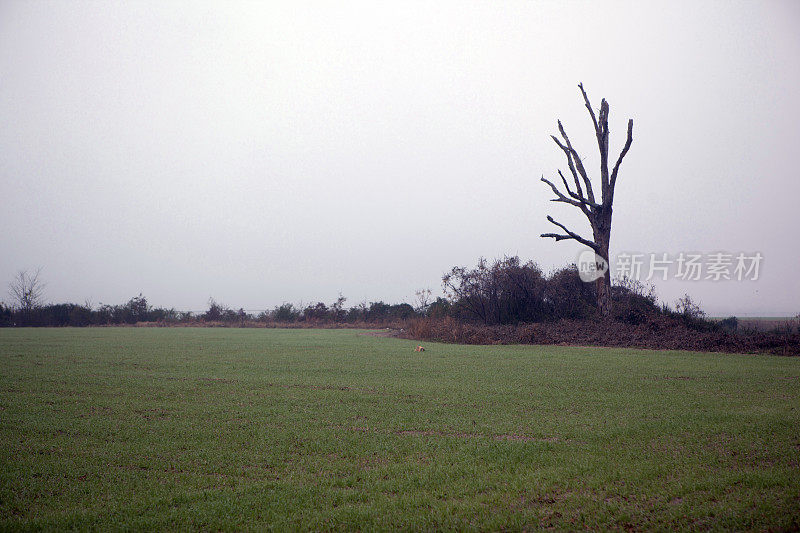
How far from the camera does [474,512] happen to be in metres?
2.97

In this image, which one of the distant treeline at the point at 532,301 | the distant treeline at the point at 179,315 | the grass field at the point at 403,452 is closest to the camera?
the grass field at the point at 403,452

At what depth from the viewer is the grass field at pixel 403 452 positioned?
2980 mm

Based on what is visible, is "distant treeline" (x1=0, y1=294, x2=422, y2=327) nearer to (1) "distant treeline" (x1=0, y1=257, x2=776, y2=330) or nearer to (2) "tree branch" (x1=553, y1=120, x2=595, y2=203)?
(1) "distant treeline" (x1=0, y1=257, x2=776, y2=330)

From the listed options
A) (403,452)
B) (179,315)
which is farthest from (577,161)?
(179,315)

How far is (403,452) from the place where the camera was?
4.24 m

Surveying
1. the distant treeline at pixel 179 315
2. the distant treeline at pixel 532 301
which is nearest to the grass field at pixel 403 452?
the distant treeline at pixel 532 301

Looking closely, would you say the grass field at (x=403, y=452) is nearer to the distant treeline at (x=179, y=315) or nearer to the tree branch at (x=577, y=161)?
the tree branch at (x=577, y=161)

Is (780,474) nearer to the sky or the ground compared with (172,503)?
nearer to the sky

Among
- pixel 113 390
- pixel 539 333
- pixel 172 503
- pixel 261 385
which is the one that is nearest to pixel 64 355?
pixel 113 390

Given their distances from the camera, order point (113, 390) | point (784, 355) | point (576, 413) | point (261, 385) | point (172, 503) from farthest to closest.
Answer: point (784, 355) → point (261, 385) → point (113, 390) → point (576, 413) → point (172, 503)

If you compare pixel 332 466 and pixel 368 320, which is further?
pixel 368 320

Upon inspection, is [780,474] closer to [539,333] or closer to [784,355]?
[784,355]

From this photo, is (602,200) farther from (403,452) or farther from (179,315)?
(179,315)

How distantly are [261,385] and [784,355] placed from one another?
12143 millimetres
